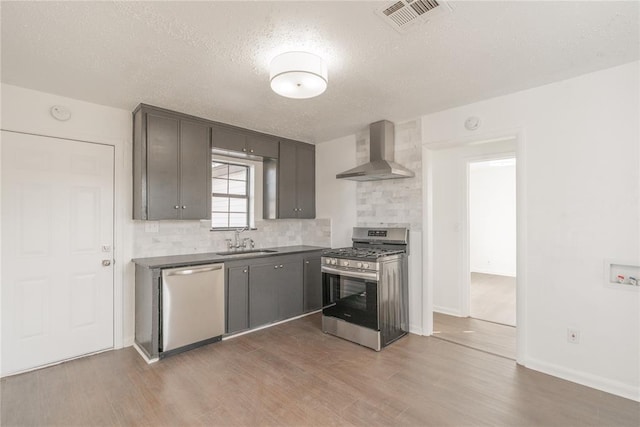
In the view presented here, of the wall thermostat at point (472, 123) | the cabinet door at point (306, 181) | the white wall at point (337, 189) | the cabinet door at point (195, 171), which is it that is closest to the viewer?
the wall thermostat at point (472, 123)

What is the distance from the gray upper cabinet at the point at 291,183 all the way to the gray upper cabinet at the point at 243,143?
21 cm

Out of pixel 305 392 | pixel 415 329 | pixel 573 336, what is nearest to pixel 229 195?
pixel 305 392

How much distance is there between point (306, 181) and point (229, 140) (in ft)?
4.73

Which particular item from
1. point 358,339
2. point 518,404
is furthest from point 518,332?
point 358,339

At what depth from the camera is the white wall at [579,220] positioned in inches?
92.8

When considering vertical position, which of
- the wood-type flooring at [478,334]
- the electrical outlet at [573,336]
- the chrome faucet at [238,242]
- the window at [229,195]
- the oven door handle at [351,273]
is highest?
the window at [229,195]

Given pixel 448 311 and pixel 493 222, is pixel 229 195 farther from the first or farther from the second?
pixel 493 222

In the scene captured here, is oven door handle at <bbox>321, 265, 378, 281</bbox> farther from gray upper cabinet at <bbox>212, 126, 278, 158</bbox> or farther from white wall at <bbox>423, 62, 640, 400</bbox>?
gray upper cabinet at <bbox>212, 126, 278, 158</bbox>

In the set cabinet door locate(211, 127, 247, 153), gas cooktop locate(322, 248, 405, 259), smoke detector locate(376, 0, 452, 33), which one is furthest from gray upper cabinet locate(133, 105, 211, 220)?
smoke detector locate(376, 0, 452, 33)

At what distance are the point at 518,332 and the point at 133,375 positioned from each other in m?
3.55

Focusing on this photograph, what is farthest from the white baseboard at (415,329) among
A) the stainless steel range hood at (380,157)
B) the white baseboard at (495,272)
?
the white baseboard at (495,272)

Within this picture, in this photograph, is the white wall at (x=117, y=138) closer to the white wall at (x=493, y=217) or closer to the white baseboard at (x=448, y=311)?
the white baseboard at (x=448, y=311)

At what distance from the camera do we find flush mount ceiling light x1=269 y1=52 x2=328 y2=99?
203 centimetres

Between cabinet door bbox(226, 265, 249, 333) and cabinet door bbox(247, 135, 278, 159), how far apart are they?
161 centimetres
